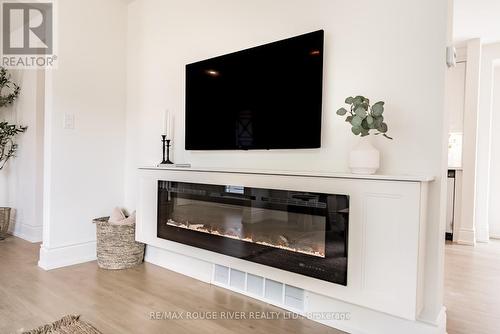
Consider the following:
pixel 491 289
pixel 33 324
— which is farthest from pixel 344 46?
pixel 33 324

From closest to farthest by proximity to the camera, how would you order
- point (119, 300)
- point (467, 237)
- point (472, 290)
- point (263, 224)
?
point (263, 224) < point (119, 300) < point (472, 290) < point (467, 237)

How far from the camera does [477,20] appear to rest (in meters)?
3.37

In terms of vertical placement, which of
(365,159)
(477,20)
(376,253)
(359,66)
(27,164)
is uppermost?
(477,20)

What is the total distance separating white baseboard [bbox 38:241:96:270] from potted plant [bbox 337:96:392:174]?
95.3 inches

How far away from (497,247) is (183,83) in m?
3.82

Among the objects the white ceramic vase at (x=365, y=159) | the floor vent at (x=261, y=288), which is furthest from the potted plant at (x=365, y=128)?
the floor vent at (x=261, y=288)

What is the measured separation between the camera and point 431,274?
158cm

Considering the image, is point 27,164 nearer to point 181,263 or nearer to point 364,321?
point 181,263

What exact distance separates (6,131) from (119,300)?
9.32ft

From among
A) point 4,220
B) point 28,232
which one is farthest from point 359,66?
point 4,220

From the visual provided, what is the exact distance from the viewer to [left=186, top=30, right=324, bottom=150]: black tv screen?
6.30 ft

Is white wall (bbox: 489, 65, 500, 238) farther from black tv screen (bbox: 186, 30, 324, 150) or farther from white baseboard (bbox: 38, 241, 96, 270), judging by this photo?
white baseboard (bbox: 38, 241, 96, 270)

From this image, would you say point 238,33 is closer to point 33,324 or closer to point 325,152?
point 325,152

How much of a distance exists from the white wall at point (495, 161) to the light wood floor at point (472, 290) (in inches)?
33.3
